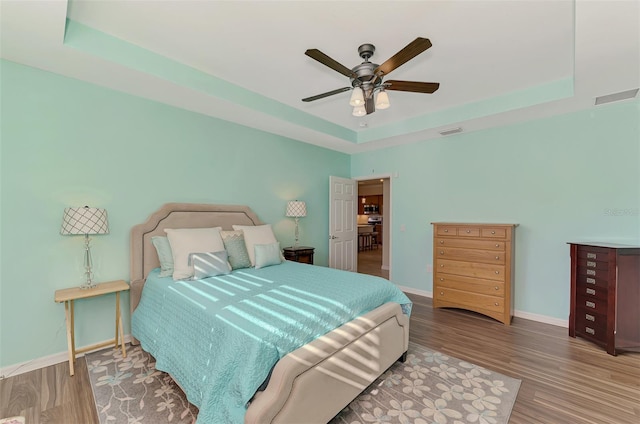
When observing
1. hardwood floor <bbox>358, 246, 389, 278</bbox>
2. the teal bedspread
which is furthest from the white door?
the teal bedspread

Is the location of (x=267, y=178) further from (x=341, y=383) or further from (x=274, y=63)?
(x=341, y=383)

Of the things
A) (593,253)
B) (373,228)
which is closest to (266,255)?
(593,253)

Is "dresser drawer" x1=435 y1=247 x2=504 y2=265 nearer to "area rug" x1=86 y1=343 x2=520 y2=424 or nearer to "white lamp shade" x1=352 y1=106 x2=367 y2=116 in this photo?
"area rug" x1=86 y1=343 x2=520 y2=424

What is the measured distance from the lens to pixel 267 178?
4254mm

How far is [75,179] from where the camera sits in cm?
263

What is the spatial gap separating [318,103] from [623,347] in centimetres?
411

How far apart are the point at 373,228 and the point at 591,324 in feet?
29.0

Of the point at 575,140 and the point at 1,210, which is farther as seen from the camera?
the point at 575,140

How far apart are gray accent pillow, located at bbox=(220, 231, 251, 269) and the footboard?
163 centimetres

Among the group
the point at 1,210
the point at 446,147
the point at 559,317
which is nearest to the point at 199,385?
the point at 1,210

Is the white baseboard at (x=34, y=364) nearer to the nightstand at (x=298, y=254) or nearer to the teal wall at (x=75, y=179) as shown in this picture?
the teal wall at (x=75, y=179)

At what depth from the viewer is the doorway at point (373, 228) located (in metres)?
6.97

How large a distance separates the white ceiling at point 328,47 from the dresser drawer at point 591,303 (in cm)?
210

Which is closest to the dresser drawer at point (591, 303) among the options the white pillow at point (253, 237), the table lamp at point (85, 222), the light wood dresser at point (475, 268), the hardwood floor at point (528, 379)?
the hardwood floor at point (528, 379)
